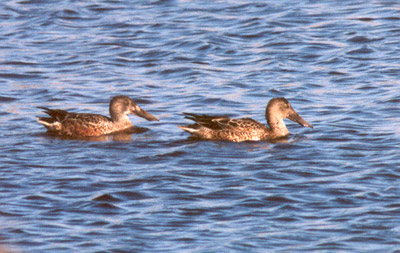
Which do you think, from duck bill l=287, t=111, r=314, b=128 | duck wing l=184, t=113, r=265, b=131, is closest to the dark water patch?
duck wing l=184, t=113, r=265, b=131

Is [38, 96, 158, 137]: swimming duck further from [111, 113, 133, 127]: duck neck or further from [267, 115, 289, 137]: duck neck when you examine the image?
[267, 115, 289, 137]: duck neck

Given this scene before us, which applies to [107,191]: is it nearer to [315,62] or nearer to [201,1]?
[315,62]

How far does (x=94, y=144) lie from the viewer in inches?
508

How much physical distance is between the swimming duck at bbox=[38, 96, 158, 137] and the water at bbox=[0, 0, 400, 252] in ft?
0.81

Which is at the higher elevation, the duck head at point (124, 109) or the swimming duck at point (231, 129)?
the duck head at point (124, 109)

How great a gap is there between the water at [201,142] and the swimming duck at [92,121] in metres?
0.25

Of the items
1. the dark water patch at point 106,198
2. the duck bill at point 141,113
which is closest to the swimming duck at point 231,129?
the duck bill at point 141,113

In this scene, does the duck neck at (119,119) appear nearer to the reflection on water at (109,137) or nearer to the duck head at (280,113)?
the reflection on water at (109,137)

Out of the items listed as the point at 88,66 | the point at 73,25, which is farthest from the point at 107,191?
the point at 73,25

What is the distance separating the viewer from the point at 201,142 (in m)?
12.9

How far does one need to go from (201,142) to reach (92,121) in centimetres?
155

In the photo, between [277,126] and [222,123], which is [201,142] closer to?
[222,123]

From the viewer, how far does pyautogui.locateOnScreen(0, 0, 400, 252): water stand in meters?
9.05

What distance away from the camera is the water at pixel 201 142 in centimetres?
905
